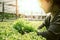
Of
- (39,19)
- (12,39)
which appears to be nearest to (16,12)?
(39,19)

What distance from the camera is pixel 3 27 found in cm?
149

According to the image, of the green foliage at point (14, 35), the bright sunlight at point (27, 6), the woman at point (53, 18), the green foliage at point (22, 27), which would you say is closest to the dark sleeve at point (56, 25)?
the woman at point (53, 18)

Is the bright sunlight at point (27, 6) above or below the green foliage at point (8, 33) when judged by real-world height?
above

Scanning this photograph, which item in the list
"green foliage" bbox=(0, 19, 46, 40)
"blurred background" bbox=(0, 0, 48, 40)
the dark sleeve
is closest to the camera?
the dark sleeve

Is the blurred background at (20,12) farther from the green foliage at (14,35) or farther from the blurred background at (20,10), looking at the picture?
the green foliage at (14,35)

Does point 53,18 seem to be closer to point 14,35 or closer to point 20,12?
point 14,35

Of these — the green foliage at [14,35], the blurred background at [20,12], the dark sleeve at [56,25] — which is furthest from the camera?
the blurred background at [20,12]

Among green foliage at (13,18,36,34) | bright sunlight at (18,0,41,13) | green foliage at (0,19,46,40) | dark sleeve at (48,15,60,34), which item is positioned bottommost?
green foliage at (0,19,46,40)

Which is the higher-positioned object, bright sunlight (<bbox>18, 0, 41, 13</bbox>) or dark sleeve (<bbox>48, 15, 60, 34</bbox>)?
bright sunlight (<bbox>18, 0, 41, 13</bbox>)

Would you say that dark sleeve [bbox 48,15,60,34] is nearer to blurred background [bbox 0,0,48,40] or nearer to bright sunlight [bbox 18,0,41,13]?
blurred background [bbox 0,0,48,40]

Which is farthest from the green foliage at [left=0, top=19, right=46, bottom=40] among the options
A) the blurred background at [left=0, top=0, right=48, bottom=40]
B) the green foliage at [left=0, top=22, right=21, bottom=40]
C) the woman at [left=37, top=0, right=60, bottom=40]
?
the woman at [left=37, top=0, right=60, bottom=40]

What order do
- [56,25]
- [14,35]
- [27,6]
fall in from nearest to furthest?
[56,25] → [14,35] → [27,6]

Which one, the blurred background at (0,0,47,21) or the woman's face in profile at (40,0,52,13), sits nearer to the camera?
the woman's face in profile at (40,0,52,13)

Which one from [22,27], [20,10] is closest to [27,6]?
[20,10]
